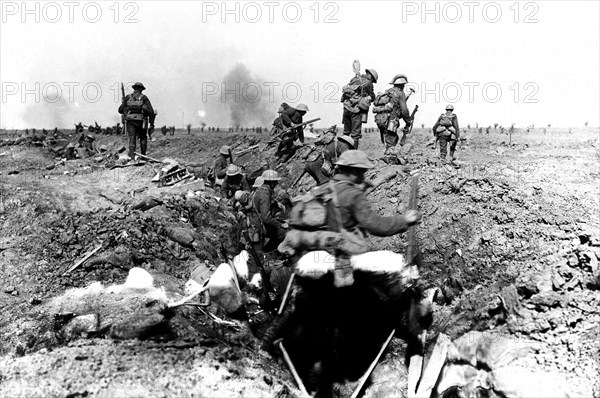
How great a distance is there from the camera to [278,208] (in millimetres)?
7148

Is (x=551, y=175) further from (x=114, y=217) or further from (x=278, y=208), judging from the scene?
(x=114, y=217)

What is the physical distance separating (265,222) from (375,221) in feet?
9.64

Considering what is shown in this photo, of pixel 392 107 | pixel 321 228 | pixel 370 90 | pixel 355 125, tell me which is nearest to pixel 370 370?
pixel 321 228

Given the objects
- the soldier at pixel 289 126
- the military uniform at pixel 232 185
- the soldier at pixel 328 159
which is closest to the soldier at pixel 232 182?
the military uniform at pixel 232 185

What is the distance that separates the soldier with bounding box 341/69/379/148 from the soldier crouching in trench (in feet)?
20.0

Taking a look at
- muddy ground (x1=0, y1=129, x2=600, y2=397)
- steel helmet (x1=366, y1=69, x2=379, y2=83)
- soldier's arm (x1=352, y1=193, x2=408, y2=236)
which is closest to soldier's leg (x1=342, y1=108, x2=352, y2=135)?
steel helmet (x1=366, y1=69, x2=379, y2=83)

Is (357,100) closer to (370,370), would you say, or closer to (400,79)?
(400,79)

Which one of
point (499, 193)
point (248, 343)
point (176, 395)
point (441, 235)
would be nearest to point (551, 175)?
point (499, 193)

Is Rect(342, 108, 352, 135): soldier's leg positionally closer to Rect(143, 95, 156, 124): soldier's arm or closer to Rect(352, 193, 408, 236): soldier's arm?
Rect(143, 95, 156, 124): soldier's arm

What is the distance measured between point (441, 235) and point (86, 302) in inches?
182

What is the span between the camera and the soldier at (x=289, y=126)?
12.6 metres

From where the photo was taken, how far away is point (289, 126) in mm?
12750

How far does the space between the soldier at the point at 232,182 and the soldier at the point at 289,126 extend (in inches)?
117

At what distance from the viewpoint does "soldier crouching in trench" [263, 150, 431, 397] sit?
387 cm
